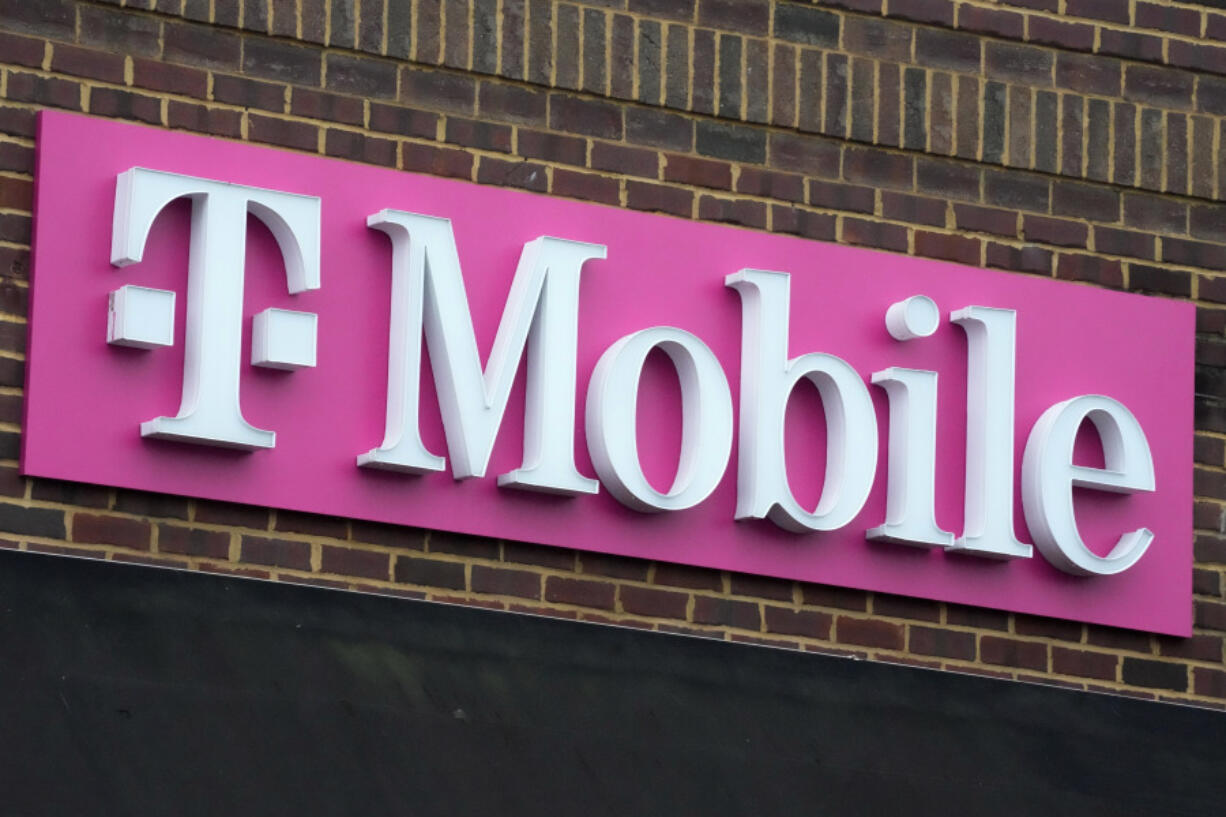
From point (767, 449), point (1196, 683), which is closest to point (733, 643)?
point (767, 449)

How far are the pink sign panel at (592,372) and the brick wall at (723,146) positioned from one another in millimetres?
94

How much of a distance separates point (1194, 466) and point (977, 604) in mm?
985

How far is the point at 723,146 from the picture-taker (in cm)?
728

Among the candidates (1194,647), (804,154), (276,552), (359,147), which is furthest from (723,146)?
(1194,647)

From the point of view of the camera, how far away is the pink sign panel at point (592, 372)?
20.5 feet

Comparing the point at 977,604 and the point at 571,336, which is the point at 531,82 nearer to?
the point at 571,336

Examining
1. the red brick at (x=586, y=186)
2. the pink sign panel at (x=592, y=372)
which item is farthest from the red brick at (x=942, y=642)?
the red brick at (x=586, y=186)

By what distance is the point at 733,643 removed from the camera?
674 centimetres

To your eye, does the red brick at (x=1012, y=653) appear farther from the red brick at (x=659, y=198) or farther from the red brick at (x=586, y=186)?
the red brick at (x=586, y=186)

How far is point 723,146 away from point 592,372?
916mm

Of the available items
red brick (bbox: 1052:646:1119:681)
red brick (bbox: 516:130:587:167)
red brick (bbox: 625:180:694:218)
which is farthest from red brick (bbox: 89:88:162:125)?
red brick (bbox: 1052:646:1119:681)

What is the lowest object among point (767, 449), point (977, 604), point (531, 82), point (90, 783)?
point (90, 783)

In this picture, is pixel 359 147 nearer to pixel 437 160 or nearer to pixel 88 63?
pixel 437 160

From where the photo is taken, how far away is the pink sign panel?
6.25 m
